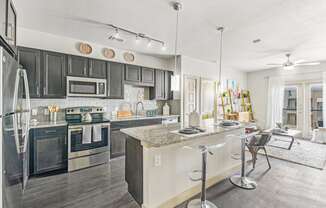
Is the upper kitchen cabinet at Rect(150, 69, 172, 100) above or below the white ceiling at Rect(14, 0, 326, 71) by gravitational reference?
below

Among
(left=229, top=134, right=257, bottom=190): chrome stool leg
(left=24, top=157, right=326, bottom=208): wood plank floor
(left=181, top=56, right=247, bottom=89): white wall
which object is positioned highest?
(left=181, top=56, right=247, bottom=89): white wall

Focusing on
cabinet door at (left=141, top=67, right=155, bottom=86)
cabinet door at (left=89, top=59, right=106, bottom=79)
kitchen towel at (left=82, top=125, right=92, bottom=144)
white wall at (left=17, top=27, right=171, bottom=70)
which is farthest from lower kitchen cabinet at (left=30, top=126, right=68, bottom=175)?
cabinet door at (left=141, top=67, right=155, bottom=86)

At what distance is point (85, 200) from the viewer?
2.24 metres

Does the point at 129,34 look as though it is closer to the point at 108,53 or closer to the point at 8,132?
the point at 108,53

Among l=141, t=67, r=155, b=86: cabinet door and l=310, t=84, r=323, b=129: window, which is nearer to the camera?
l=141, t=67, r=155, b=86: cabinet door

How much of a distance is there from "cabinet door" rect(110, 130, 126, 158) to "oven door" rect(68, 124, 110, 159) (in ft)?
0.67

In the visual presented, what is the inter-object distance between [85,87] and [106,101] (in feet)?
2.42

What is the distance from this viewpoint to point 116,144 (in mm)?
3740

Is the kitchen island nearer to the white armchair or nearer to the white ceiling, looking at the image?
the white ceiling

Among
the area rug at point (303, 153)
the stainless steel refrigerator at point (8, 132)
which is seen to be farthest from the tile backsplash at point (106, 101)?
the area rug at point (303, 153)

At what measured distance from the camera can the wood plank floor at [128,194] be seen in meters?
2.18

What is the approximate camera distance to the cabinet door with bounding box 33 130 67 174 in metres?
2.80

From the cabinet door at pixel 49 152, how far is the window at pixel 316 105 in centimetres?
795

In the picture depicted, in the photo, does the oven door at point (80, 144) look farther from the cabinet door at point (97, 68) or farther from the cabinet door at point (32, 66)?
the cabinet door at point (97, 68)
